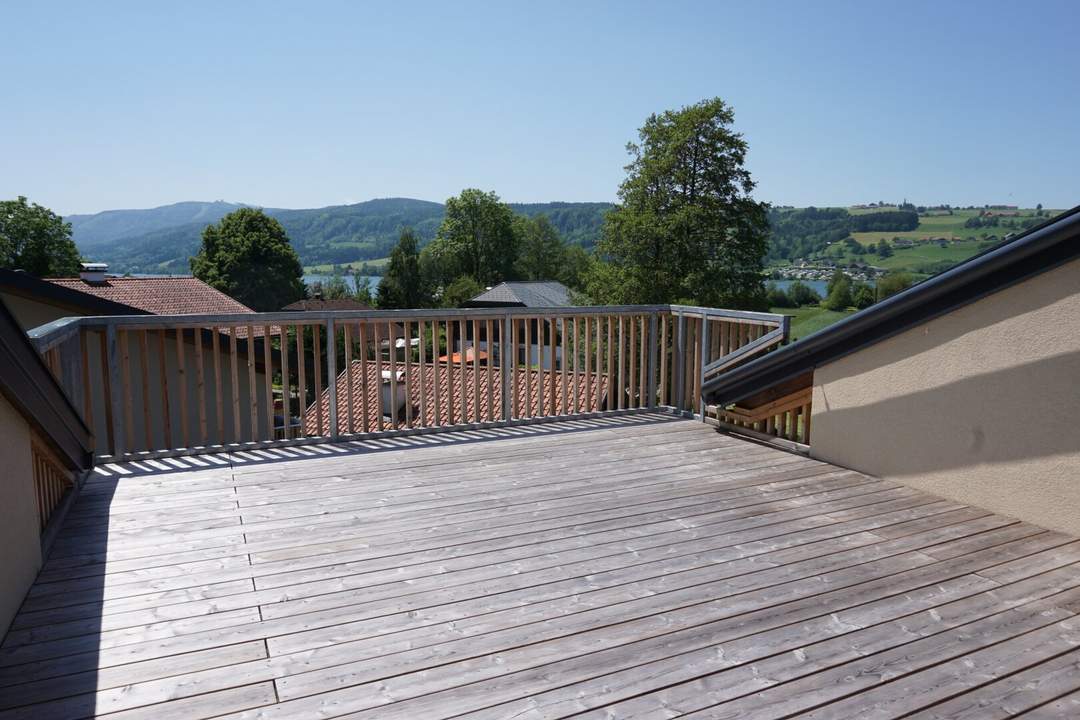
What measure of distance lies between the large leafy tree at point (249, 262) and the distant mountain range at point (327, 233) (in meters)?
29.4

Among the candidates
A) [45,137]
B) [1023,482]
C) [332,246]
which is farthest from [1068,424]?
[332,246]

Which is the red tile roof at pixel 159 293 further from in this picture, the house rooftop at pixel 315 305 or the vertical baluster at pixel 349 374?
the house rooftop at pixel 315 305

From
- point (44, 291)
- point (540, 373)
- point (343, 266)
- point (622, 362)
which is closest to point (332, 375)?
point (540, 373)

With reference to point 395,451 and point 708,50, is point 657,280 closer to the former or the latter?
point 708,50

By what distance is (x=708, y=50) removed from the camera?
14.0 meters

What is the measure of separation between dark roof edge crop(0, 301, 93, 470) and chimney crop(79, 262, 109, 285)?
1087 cm

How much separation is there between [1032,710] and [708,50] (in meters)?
14.2

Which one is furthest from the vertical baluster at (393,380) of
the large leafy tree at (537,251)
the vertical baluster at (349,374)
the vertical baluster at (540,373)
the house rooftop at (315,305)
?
the large leafy tree at (537,251)

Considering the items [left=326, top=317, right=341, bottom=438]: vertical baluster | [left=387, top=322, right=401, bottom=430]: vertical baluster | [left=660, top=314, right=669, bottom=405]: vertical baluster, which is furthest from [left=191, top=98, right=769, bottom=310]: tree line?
[left=326, top=317, right=341, bottom=438]: vertical baluster

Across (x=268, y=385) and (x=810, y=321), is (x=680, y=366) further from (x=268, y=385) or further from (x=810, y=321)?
(x=268, y=385)

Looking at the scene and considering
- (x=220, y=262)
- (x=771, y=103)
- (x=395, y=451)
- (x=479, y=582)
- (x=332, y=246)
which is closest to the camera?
(x=479, y=582)

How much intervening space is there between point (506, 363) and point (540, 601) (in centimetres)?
308

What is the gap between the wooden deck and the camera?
2.02 metres

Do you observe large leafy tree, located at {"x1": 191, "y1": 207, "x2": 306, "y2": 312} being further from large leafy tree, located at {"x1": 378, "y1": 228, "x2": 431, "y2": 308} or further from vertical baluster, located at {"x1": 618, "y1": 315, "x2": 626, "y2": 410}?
vertical baluster, located at {"x1": 618, "y1": 315, "x2": 626, "y2": 410}
